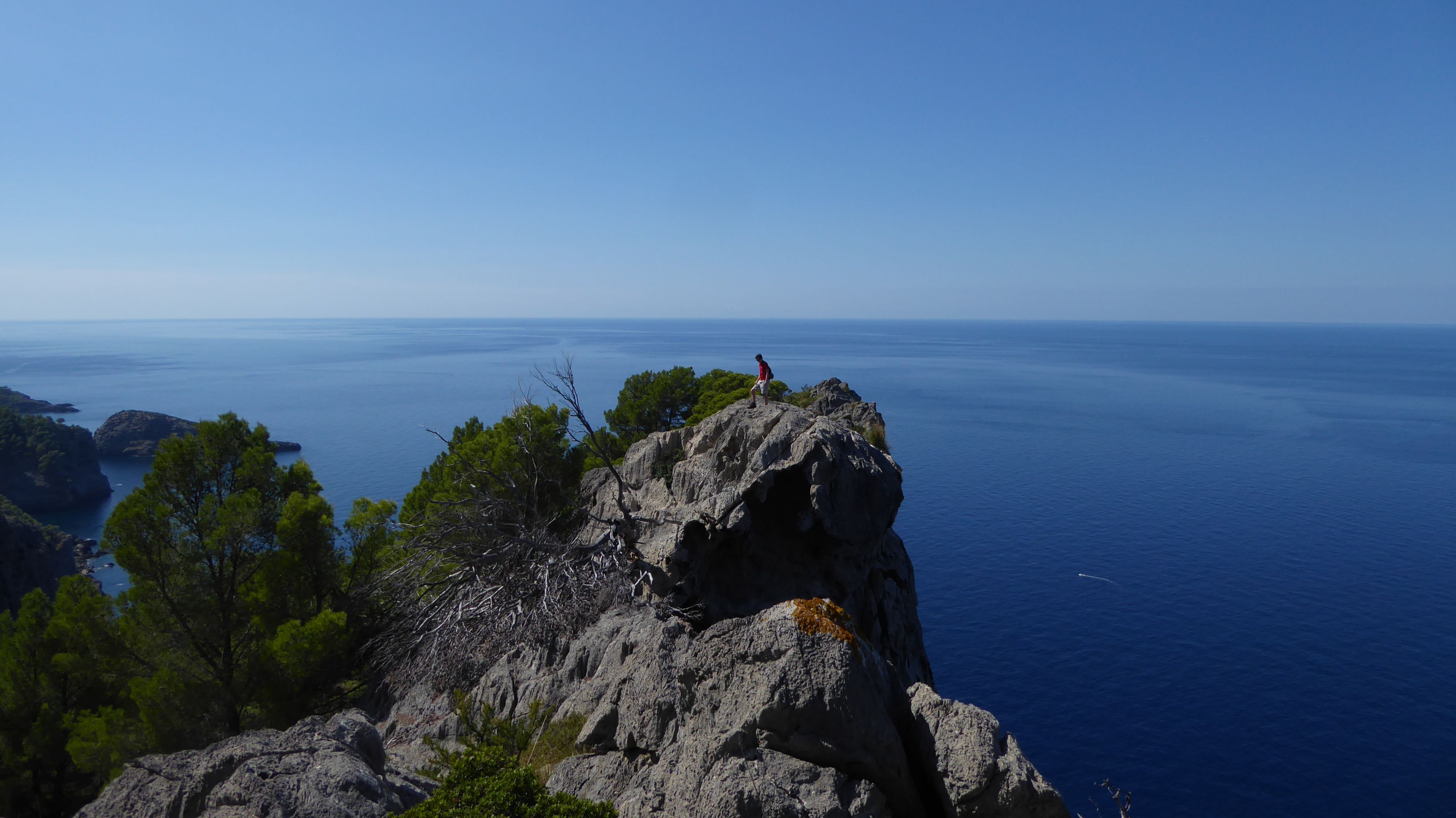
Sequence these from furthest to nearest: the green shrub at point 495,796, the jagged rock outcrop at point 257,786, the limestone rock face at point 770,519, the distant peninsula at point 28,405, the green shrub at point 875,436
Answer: the distant peninsula at point 28,405, the green shrub at point 875,436, the limestone rock face at point 770,519, the jagged rock outcrop at point 257,786, the green shrub at point 495,796

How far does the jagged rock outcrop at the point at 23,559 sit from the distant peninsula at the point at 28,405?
110109 millimetres

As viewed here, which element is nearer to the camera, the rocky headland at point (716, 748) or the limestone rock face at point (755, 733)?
the limestone rock face at point (755, 733)

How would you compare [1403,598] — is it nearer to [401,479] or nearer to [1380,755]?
[1380,755]

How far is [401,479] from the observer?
8619 cm

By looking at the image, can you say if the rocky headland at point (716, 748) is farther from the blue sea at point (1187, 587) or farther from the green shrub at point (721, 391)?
the blue sea at point (1187, 587)

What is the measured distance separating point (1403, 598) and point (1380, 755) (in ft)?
77.8

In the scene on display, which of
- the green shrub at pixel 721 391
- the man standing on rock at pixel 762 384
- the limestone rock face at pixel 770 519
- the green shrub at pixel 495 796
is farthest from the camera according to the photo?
the green shrub at pixel 721 391

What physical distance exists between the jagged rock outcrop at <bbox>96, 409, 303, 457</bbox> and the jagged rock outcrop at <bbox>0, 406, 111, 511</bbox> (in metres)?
18.0

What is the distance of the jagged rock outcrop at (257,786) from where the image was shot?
9414mm

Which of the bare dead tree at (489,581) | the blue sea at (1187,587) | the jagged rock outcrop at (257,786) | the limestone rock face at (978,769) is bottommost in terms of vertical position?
the blue sea at (1187,587)

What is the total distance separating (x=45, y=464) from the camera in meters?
96.6

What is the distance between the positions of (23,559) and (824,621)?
7045cm

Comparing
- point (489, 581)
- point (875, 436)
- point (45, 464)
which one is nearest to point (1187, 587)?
point (875, 436)

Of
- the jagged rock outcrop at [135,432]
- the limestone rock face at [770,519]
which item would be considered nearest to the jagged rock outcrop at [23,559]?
the limestone rock face at [770,519]
